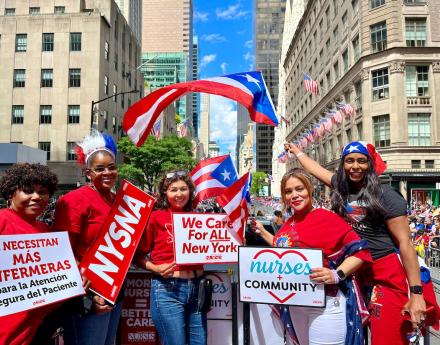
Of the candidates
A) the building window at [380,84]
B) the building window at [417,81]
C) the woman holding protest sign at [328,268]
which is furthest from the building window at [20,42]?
the woman holding protest sign at [328,268]

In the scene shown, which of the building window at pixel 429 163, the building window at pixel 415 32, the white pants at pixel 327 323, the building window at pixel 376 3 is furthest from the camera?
the building window at pixel 376 3

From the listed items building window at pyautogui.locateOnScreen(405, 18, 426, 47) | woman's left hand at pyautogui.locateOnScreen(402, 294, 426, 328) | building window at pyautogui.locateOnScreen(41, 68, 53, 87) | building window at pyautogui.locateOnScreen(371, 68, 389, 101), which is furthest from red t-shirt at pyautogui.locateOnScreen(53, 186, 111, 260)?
building window at pyautogui.locateOnScreen(41, 68, 53, 87)

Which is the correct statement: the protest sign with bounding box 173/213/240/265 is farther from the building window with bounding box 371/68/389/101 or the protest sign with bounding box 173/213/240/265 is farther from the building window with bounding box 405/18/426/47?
the building window with bounding box 405/18/426/47

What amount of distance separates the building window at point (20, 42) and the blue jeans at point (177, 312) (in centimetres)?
4585

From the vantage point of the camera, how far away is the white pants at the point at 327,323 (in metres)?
2.86

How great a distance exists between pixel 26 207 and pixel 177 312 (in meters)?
1.54

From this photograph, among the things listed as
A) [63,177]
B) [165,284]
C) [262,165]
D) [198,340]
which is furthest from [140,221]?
[262,165]

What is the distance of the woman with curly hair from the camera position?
2.59 metres

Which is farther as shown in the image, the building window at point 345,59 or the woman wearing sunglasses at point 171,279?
the building window at point 345,59

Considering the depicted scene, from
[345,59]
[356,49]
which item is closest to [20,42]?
[356,49]

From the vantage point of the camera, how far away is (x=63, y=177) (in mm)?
38719

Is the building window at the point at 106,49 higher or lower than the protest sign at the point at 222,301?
higher

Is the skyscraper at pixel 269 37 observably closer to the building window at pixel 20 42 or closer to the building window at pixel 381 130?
the building window at pixel 381 130

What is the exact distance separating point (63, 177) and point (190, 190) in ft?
126
